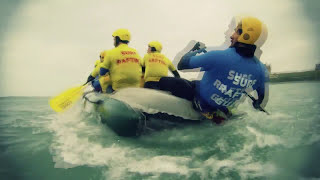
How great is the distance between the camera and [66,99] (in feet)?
11.4

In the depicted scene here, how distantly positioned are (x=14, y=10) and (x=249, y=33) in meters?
1.94

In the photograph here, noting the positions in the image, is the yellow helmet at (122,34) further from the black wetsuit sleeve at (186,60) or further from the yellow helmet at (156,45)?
the black wetsuit sleeve at (186,60)

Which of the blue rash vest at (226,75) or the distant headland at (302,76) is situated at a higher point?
the blue rash vest at (226,75)

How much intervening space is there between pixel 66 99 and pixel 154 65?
3.51 feet

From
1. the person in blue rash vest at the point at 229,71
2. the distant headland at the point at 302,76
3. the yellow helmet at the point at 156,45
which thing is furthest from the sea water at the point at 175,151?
the yellow helmet at the point at 156,45

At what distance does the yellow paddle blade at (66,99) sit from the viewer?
347cm

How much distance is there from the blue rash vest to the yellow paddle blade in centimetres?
159

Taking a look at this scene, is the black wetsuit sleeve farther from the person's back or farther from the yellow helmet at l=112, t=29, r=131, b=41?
the yellow helmet at l=112, t=29, r=131, b=41

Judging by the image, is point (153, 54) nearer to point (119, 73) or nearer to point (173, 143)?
point (119, 73)

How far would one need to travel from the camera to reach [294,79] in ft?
11.0

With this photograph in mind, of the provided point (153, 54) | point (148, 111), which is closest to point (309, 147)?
point (148, 111)

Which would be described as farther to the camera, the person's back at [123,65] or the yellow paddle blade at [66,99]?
the yellow paddle blade at [66,99]

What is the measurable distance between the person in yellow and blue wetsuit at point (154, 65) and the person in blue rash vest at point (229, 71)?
0.65 m

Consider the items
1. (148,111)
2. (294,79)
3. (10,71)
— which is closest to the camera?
(148,111)
